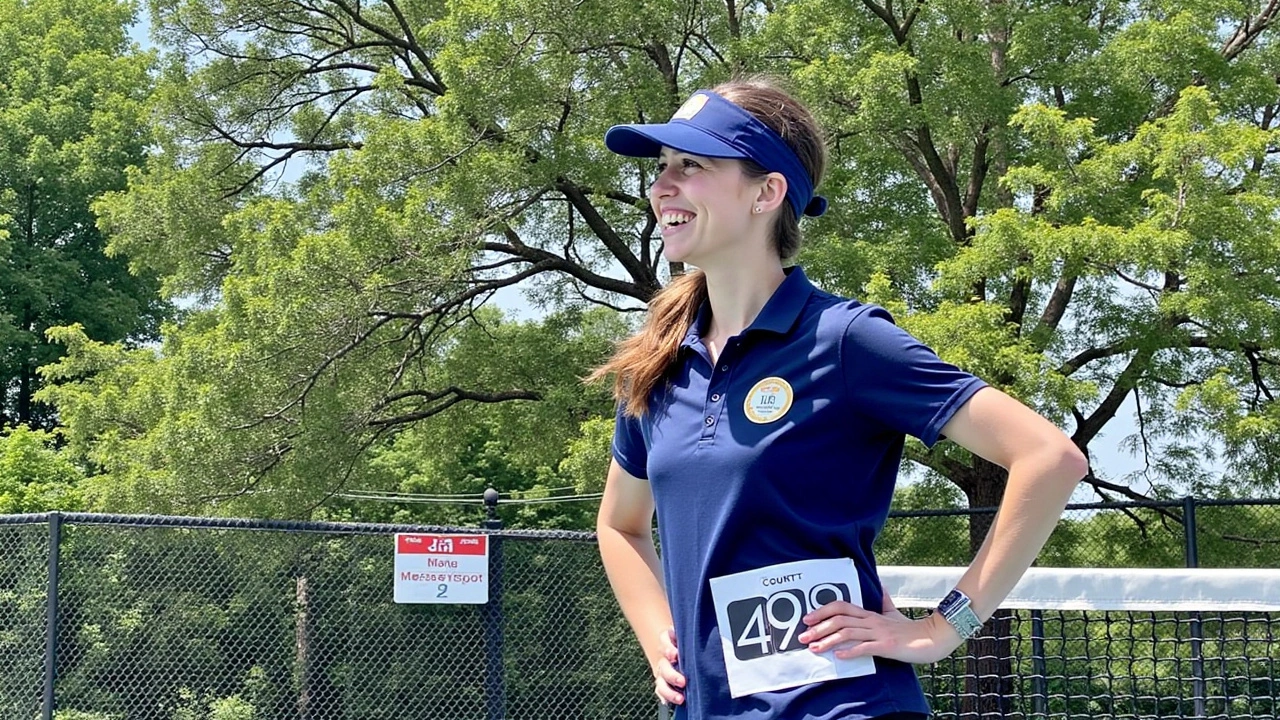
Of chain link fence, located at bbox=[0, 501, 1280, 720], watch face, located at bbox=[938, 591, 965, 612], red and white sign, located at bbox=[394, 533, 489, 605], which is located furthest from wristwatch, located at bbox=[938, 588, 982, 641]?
chain link fence, located at bbox=[0, 501, 1280, 720]

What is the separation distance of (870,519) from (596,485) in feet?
39.6

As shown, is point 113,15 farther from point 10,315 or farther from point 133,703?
point 133,703

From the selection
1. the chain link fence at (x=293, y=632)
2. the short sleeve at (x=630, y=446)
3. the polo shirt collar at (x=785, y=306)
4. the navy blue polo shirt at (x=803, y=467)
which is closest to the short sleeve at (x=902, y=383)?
the navy blue polo shirt at (x=803, y=467)

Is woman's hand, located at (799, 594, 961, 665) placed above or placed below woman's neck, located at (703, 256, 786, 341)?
below

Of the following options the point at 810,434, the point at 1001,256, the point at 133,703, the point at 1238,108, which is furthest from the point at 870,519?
the point at 1238,108

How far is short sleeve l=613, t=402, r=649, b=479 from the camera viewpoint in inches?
91.3

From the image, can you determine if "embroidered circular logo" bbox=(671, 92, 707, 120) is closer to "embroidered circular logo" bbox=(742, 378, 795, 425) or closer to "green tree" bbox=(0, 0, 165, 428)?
"embroidered circular logo" bbox=(742, 378, 795, 425)

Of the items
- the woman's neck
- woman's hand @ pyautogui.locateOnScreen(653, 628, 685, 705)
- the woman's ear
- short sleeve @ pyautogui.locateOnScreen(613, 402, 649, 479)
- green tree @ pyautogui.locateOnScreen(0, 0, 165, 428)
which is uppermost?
green tree @ pyautogui.locateOnScreen(0, 0, 165, 428)

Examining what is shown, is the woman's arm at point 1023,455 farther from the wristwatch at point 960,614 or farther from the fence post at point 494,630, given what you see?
the fence post at point 494,630

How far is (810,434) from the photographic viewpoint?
6.30 feet

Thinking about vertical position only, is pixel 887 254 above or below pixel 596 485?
above

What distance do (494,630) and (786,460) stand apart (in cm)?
742

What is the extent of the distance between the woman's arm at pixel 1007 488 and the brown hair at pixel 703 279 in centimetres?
47

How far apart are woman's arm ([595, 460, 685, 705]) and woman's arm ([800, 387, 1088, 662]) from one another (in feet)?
1.41
